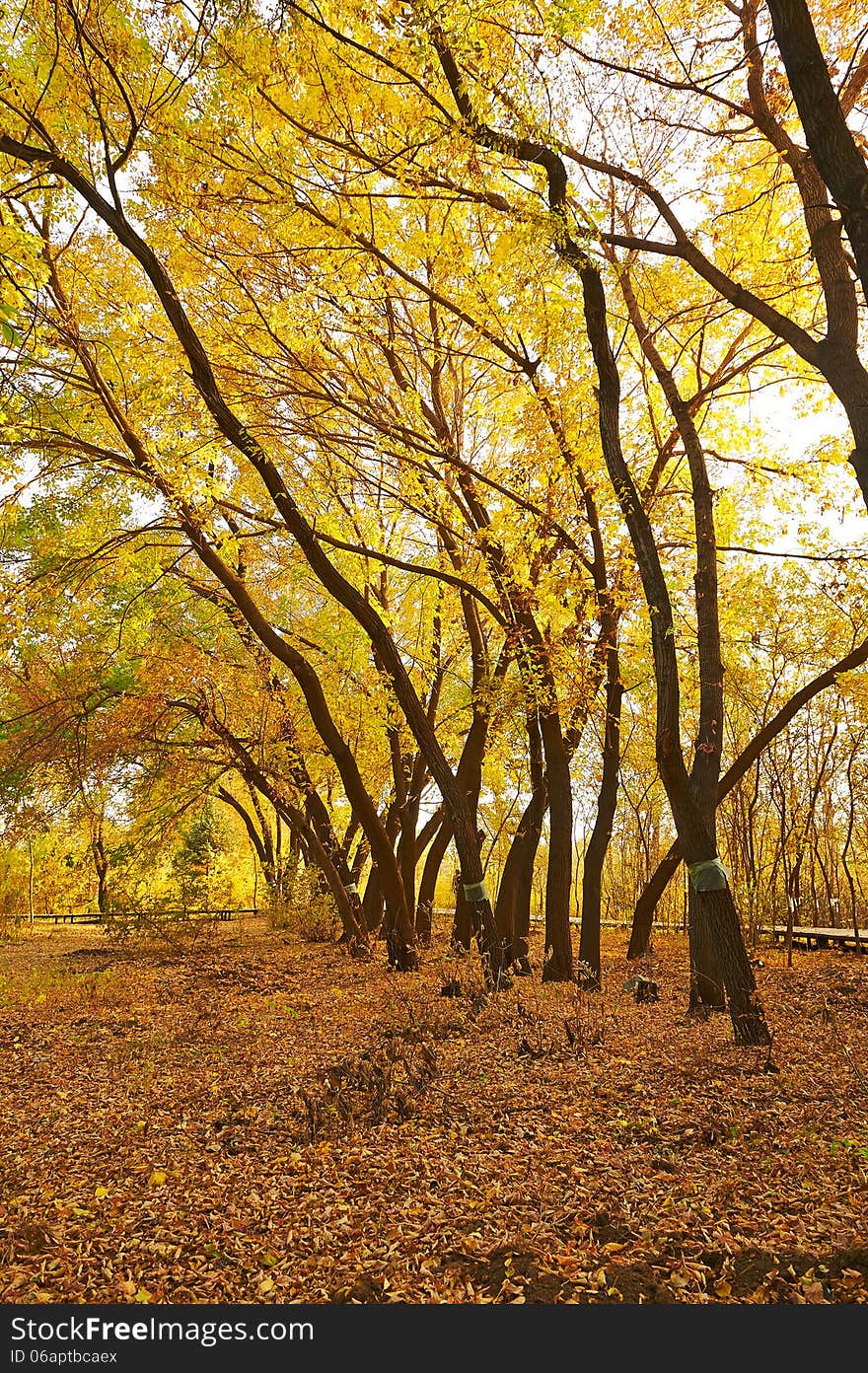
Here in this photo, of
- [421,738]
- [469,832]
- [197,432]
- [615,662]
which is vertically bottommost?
[469,832]

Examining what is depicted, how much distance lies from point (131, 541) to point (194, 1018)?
466 cm

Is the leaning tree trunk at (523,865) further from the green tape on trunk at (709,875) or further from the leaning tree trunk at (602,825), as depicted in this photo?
the green tape on trunk at (709,875)

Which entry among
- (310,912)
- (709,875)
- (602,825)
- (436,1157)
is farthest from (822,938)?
(436,1157)

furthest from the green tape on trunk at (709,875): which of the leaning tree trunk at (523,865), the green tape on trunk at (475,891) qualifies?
the leaning tree trunk at (523,865)

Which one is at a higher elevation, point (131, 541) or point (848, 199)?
point (131, 541)

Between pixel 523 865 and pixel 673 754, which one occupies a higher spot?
pixel 673 754

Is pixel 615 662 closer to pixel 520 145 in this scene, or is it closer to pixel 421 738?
pixel 421 738

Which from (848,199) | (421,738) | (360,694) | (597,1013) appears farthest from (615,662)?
(848,199)

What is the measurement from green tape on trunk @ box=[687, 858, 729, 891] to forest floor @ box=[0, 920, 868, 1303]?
3.33 feet

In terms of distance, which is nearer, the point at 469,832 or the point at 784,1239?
the point at 784,1239

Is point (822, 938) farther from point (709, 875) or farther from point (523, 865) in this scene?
point (709, 875)

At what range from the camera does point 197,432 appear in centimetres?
723

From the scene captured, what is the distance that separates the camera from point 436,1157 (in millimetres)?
3439

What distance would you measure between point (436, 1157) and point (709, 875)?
2.37 meters
